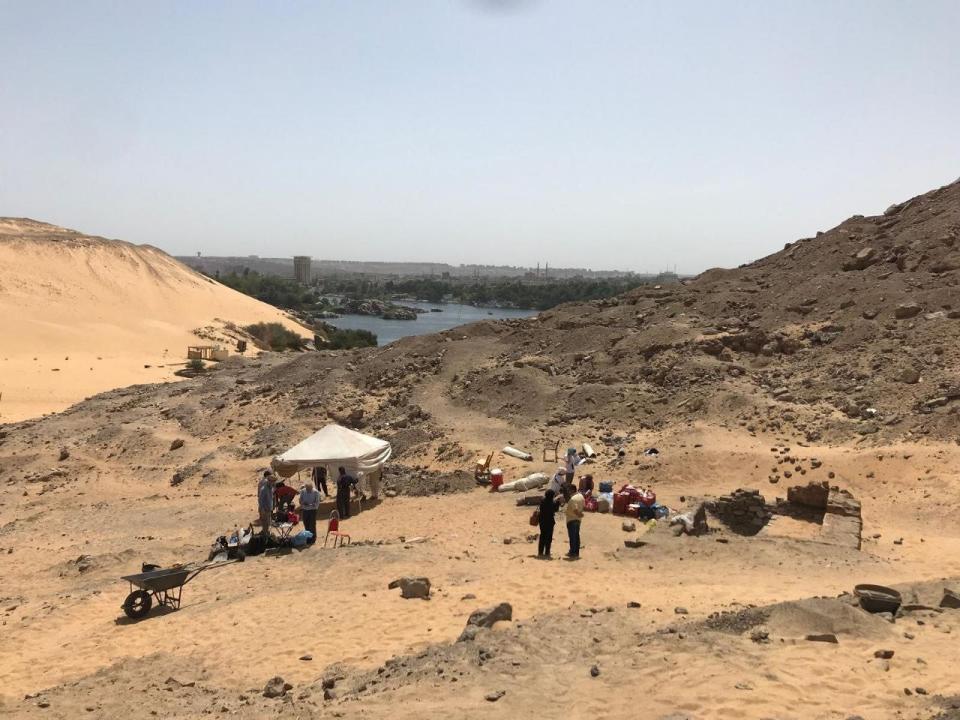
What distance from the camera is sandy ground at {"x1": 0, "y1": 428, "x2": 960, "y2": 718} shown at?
5.68 meters

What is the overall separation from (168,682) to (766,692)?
5174 mm

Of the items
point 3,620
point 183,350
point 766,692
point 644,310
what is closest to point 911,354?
point 644,310

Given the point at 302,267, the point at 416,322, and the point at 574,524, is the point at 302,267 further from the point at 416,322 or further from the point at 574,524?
the point at 574,524

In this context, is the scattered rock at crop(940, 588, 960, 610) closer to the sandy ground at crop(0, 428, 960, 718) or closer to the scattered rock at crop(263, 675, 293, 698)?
the sandy ground at crop(0, 428, 960, 718)

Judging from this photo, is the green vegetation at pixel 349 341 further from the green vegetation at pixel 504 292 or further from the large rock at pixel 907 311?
the green vegetation at pixel 504 292

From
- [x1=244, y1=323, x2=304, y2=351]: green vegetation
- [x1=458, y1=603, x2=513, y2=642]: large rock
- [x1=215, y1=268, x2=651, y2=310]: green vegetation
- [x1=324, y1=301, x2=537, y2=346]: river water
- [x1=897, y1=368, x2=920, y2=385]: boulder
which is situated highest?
[x1=215, y1=268, x2=651, y2=310]: green vegetation

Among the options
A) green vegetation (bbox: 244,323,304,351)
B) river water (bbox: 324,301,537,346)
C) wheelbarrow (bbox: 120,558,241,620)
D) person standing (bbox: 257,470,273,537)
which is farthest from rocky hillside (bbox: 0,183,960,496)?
river water (bbox: 324,301,537,346)

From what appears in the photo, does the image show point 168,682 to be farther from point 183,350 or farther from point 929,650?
point 183,350

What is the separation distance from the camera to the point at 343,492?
12961 millimetres

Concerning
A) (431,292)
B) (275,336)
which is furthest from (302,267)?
(275,336)

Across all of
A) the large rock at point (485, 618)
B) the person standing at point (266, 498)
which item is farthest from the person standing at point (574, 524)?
the person standing at point (266, 498)

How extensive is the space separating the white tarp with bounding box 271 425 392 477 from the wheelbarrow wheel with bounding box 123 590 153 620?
14.2 ft

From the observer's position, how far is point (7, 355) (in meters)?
34.8

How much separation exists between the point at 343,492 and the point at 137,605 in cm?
473
